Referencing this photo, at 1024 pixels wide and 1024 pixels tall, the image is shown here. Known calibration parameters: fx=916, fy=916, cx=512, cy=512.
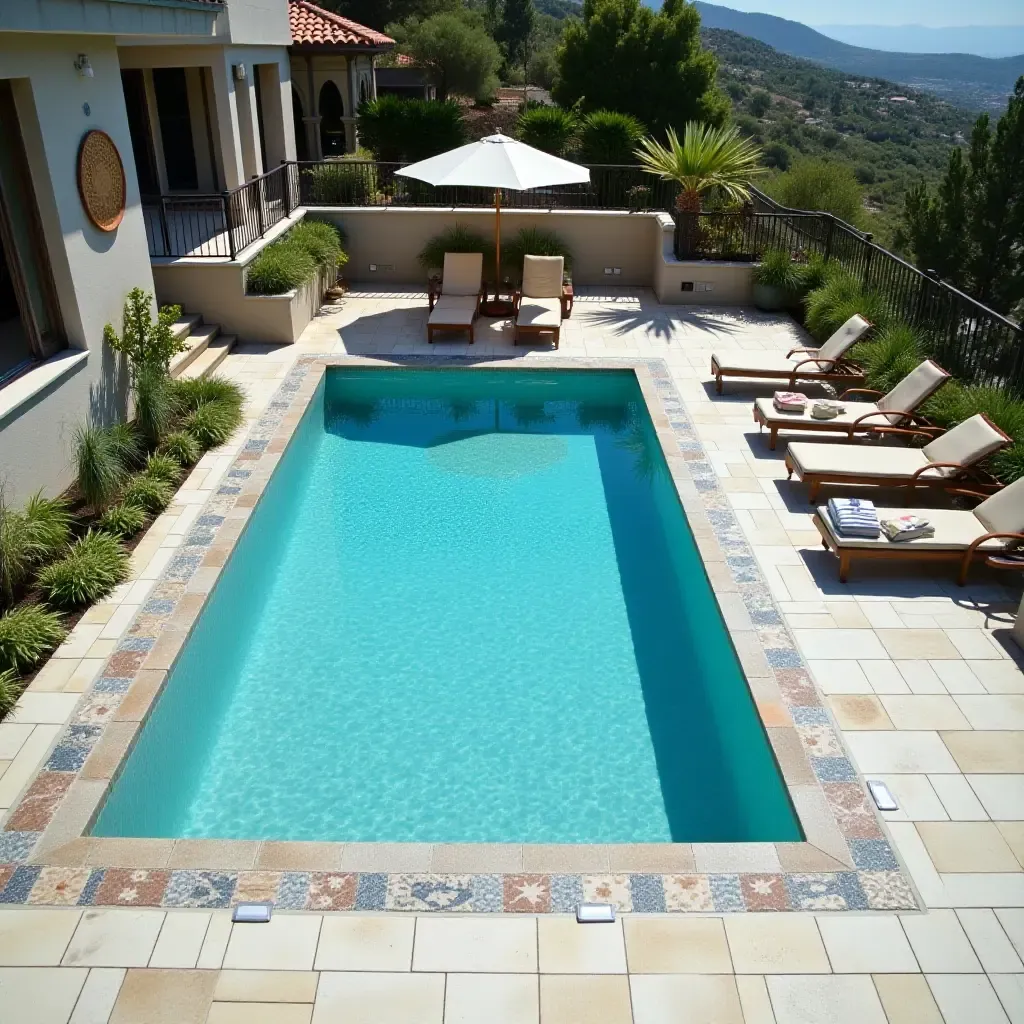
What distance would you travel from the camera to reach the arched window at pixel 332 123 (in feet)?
78.5

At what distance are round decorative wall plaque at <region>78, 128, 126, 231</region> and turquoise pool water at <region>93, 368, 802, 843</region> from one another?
3089 mm

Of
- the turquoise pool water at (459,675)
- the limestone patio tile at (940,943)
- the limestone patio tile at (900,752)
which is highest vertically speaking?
the limestone patio tile at (940,943)

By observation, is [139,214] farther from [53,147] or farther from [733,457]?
[733,457]

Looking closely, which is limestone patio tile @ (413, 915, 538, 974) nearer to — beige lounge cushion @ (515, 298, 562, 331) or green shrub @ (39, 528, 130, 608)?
green shrub @ (39, 528, 130, 608)

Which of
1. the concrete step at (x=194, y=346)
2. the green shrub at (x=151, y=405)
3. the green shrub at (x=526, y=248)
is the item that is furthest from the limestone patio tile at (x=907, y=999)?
the green shrub at (x=526, y=248)

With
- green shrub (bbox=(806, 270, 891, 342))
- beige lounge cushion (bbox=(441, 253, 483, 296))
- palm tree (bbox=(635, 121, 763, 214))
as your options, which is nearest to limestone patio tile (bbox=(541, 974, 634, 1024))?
green shrub (bbox=(806, 270, 891, 342))

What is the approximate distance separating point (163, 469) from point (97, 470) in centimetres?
90

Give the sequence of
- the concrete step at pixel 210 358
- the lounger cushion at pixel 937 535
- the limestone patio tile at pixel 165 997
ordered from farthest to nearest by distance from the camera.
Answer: the concrete step at pixel 210 358
the lounger cushion at pixel 937 535
the limestone patio tile at pixel 165 997

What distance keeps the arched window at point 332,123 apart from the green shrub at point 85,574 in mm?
19045

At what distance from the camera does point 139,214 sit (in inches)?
416

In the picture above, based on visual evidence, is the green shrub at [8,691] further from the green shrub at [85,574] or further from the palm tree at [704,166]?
the palm tree at [704,166]

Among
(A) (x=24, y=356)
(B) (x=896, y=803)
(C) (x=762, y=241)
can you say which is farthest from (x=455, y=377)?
(B) (x=896, y=803)

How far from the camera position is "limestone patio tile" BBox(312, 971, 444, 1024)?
4238mm

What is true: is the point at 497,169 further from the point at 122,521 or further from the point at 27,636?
the point at 27,636
